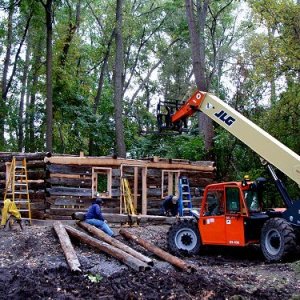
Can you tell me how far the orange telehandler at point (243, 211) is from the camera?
11.0m

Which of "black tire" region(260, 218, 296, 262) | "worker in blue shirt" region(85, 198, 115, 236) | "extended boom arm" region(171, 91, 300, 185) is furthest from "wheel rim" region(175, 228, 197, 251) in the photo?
"extended boom arm" region(171, 91, 300, 185)

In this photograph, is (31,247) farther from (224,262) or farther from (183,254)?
(224,262)

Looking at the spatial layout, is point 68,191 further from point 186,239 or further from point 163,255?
point 163,255

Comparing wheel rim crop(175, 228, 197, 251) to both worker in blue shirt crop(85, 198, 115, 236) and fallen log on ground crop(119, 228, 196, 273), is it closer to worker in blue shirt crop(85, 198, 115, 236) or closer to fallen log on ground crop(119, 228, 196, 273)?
fallen log on ground crop(119, 228, 196, 273)

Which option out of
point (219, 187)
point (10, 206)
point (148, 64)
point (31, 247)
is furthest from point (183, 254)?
point (148, 64)

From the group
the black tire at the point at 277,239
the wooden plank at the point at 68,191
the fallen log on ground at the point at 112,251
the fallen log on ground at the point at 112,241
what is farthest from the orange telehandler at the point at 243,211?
the wooden plank at the point at 68,191

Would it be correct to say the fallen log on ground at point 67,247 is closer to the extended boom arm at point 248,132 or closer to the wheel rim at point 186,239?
the wheel rim at point 186,239

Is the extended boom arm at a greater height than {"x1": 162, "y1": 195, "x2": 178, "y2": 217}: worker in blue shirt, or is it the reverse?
the extended boom arm

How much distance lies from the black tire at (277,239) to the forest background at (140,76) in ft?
13.9

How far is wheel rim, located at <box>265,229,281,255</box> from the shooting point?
1107cm

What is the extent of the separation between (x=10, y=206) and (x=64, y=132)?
55.5 feet

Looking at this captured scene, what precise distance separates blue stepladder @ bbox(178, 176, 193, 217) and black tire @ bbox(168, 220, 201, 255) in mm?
4741

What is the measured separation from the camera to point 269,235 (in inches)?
443

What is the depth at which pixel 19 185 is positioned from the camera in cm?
1669
